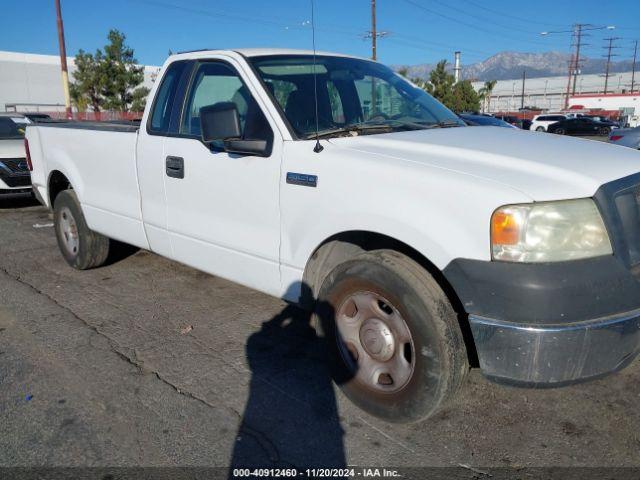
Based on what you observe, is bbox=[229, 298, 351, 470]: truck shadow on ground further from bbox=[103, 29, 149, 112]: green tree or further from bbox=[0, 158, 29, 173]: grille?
bbox=[103, 29, 149, 112]: green tree

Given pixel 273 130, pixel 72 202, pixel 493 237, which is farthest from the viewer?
pixel 72 202

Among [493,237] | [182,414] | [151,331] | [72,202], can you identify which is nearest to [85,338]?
[151,331]

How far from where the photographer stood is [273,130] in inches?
132

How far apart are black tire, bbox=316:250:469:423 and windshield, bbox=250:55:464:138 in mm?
963

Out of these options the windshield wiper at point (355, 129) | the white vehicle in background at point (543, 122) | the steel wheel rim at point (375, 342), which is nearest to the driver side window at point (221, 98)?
the windshield wiper at point (355, 129)

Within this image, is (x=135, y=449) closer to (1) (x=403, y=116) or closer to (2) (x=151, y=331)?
(2) (x=151, y=331)

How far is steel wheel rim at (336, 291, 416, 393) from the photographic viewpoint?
111 inches

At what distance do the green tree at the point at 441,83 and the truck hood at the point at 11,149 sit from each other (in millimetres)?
31081

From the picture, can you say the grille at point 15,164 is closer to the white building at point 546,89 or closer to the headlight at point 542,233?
the headlight at point 542,233

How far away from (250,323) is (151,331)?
739mm

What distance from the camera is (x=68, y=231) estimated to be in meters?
→ 5.70

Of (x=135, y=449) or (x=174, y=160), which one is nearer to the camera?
(x=135, y=449)

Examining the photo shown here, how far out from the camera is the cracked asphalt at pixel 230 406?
2719 millimetres

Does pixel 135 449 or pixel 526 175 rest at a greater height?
pixel 526 175
